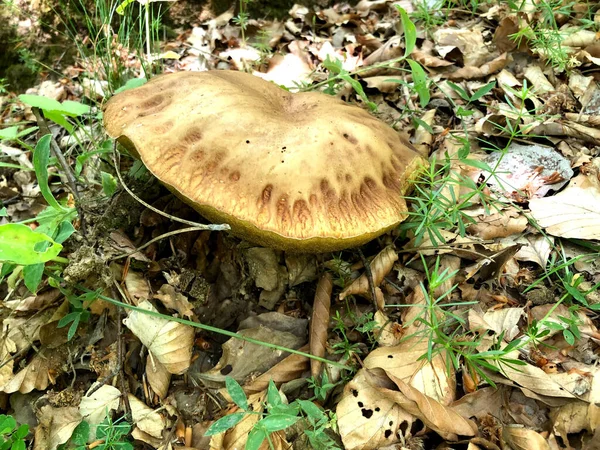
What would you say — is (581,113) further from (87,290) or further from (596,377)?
(87,290)

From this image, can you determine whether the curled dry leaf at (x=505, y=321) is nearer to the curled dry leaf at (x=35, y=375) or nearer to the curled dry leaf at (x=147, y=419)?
the curled dry leaf at (x=147, y=419)

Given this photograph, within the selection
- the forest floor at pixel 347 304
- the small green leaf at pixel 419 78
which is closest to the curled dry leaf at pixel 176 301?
the forest floor at pixel 347 304

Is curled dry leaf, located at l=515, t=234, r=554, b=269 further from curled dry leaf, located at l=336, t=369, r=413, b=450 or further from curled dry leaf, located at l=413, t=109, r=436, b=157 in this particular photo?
curled dry leaf, located at l=336, t=369, r=413, b=450

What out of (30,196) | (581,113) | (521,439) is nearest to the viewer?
(521,439)

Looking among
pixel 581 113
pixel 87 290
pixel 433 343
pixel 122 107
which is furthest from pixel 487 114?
pixel 87 290

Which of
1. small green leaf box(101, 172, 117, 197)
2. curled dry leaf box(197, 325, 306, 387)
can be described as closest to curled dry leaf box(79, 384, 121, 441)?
curled dry leaf box(197, 325, 306, 387)
